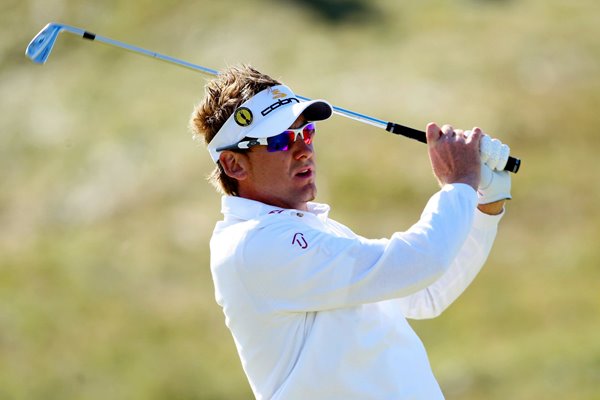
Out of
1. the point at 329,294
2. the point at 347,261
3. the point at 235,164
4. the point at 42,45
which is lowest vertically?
the point at 329,294

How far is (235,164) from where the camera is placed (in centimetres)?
461

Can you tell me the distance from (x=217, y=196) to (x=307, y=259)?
17060 mm

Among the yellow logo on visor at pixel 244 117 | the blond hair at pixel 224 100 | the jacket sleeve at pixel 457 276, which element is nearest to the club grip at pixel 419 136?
the jacket sleeve at pixel 457 276

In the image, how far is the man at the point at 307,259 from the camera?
417 cm

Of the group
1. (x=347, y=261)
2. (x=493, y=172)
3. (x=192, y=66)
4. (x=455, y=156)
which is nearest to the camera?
(x=347, y=261)

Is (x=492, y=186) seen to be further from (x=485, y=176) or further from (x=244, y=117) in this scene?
(x=244, y=117)

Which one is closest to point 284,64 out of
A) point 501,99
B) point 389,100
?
point 389,100

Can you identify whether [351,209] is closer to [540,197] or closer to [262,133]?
[540,197]

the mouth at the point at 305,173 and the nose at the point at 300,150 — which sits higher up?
the nose at the point at 300,150

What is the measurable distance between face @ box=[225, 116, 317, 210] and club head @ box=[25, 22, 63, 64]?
1.10 metres

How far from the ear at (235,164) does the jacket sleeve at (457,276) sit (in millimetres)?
872

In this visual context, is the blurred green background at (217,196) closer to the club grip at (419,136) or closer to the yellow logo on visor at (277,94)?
the club grip at (419,136)

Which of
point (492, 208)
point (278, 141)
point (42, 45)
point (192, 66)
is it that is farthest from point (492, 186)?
point (42, 45)

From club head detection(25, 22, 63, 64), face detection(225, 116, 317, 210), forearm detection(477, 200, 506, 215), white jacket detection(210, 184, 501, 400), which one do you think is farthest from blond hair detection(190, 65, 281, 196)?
forearm detection(477, 200, 506, 215)
